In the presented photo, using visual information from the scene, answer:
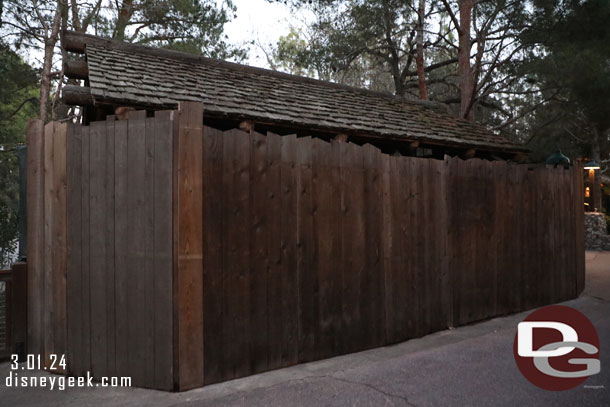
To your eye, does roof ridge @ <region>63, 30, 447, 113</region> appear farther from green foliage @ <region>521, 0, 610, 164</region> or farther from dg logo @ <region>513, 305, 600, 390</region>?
dg logo @ <region>513, 305, 600, 390</region>

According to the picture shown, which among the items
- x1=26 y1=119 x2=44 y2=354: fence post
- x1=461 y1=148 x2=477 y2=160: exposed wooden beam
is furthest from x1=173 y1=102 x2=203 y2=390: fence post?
x1=461 y1=148 x2=477 y2=160: exposed wooden beam

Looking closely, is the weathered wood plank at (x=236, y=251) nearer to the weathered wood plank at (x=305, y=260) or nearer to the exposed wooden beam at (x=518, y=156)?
the weathered wood plank at (x=305, y=260)

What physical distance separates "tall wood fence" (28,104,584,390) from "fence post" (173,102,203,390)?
1 centimetres

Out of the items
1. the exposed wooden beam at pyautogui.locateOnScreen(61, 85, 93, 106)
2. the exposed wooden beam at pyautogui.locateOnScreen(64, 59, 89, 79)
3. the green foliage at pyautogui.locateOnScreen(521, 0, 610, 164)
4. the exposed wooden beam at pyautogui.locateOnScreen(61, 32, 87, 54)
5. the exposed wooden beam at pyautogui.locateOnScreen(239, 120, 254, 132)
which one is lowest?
the exposed wooden beam at pyautogui.locateOnScreen(239, 120, 254, 132)

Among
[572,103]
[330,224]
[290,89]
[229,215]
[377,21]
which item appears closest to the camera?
[229,215]

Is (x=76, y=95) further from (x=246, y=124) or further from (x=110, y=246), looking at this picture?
Result: (x=110, y=246)

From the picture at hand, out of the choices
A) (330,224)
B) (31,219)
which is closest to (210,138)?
(330,224)

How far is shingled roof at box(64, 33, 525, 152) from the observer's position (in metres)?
6.30

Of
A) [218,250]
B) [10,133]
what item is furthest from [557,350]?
[10,133]

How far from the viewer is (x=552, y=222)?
7902 mm

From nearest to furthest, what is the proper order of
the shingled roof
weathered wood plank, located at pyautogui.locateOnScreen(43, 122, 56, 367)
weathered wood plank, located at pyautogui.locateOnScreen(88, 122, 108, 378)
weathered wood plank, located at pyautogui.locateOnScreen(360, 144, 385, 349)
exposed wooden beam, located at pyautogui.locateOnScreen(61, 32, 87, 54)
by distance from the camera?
weathered wood plank, located at pyautogui.locateOnScreen(88, 122, 108, 378) < weathered wood plank, located at pyautogui.locateOnScreen(43, 122, 56, 367) < weathered wood plank, located at pyautogui.locateOnScreen(360, 144, 385, 349) < the shingled roof < exposed wooden beam, located at pyautogui.locateOnScreen(61, 32, 87, 54)

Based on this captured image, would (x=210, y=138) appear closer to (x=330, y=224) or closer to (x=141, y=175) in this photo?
(x=141, y=175)

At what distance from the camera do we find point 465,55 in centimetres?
1432

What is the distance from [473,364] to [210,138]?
343cm
